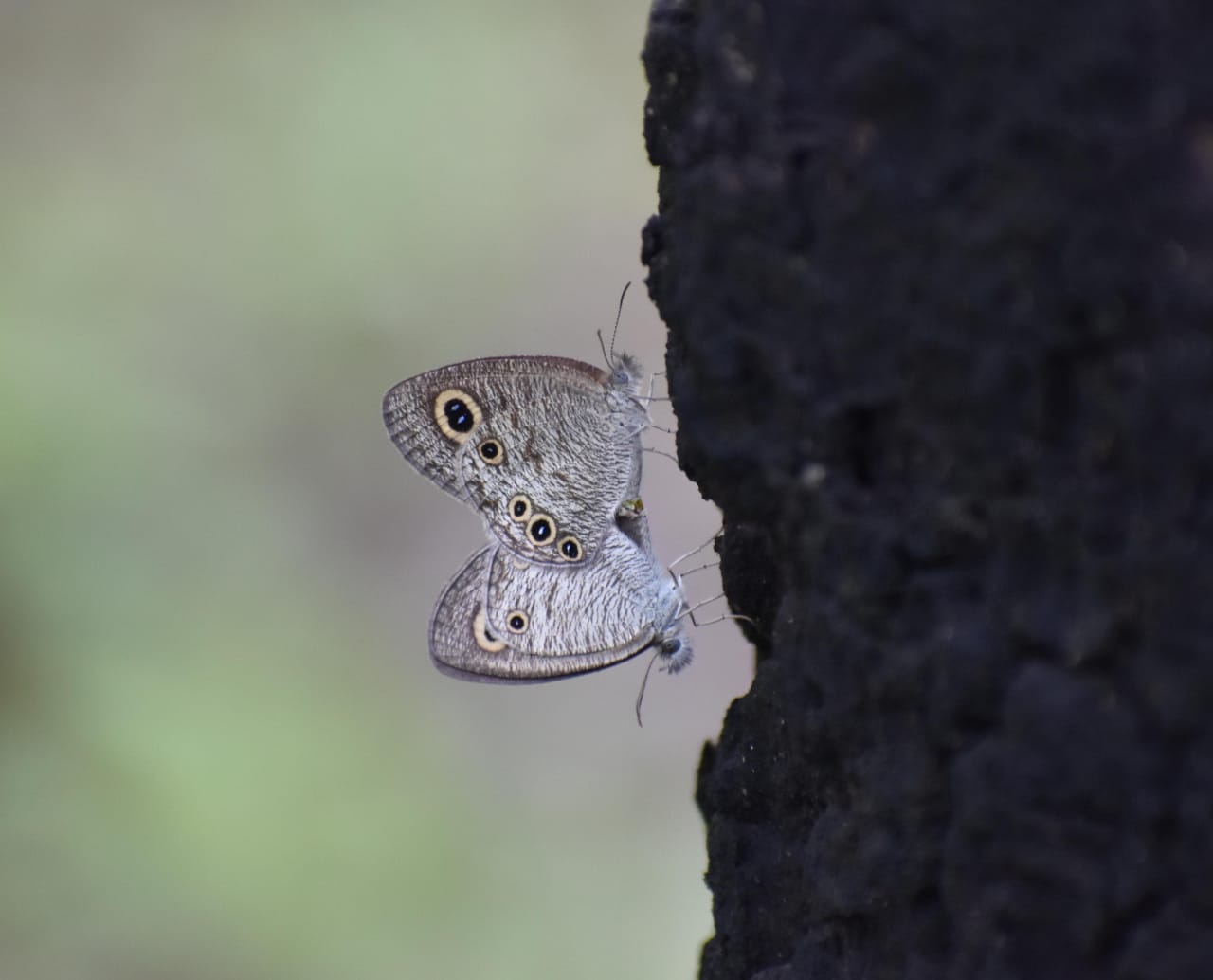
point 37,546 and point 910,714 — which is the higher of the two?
point 37,546

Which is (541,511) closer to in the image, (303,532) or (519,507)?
(519,507)

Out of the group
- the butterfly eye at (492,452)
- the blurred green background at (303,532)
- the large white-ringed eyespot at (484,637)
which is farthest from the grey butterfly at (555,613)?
the blurred green background at (303,532)

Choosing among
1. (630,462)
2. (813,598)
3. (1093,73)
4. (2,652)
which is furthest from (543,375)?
(2,652)

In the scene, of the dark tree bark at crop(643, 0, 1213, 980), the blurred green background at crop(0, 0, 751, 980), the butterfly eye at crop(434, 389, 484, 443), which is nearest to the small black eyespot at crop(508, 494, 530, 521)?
the butterfly eye at crop(434, 389, 484, 443)

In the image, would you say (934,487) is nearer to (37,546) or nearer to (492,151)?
(37,546)

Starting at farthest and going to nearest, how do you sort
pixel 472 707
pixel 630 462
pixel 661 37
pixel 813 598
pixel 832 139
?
pixel 472 707 → pixel 630 462 → pixel 661 37 → pixel 813 598 → pixel 832 139

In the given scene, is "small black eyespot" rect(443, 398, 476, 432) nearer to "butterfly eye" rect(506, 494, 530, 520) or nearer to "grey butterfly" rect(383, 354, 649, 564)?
"grey butterfly" rect(383, 354, 649, 564)
